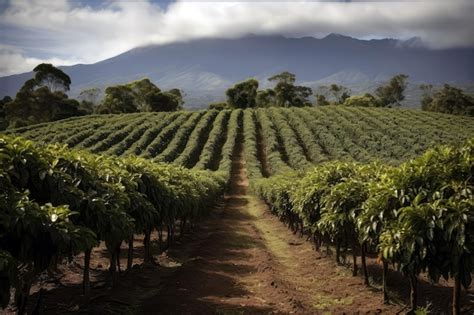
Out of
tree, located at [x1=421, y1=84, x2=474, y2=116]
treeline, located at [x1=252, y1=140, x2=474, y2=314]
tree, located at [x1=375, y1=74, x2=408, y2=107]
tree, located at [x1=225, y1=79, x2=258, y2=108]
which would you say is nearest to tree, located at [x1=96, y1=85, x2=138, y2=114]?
tree, located at [x1=225, y1=79, x2=258, y2=108]

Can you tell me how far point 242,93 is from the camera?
379 feet

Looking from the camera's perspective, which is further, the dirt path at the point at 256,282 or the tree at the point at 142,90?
the tree at the point at 142,90

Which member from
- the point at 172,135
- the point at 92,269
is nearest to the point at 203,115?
the point at 172,135

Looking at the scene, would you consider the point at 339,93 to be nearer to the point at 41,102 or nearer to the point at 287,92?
the point at 287,92

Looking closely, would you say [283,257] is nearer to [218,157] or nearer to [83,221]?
[83,221]

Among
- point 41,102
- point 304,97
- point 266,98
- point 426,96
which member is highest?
point 426,96

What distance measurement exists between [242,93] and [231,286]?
104 m

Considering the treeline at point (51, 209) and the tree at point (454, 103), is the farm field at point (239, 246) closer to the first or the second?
the treeline at point (51, 209)

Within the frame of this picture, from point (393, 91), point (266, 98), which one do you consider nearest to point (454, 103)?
point (393, 91)

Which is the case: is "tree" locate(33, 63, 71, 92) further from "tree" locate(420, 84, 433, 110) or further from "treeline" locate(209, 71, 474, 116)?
"tree" locate(420, 84, 433, 110)

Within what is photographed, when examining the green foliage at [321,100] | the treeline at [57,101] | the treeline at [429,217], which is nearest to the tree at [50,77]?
the treeline at [57,101]

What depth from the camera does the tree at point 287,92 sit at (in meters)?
119

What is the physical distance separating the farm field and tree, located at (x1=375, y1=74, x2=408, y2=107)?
194 ft

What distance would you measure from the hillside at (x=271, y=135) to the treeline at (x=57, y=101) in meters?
11.1
